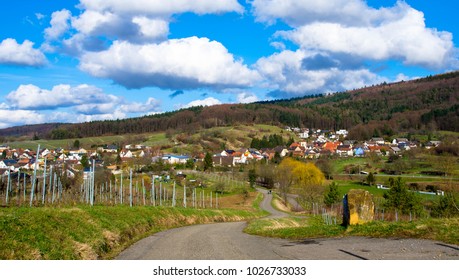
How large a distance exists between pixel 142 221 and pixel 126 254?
7857mm

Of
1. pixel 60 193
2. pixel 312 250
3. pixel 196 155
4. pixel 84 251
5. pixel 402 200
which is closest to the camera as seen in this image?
pixel 84 251

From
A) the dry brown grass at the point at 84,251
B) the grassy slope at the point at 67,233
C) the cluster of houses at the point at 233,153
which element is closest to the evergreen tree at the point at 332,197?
the grassy slope at the point at 67,233

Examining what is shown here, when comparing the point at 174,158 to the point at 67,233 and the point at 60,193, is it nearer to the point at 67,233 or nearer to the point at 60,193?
the point at 60,193

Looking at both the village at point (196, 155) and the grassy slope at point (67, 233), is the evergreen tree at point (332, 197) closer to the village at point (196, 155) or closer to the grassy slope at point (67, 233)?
the grassy slope at point (67, 233)

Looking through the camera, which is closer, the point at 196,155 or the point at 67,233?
the point at 67,233

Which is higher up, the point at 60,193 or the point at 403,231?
the point at 403,231

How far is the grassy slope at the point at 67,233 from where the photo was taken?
1009cm

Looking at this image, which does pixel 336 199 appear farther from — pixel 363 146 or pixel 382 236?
pixel 363 146

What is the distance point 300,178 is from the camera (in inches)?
3930

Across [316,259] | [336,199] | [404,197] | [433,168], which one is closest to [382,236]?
[316,259]

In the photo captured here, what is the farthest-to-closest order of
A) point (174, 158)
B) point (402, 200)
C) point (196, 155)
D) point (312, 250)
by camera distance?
point (196, 155) < point (174, 158) < point (402, 200) < point (312, 250)

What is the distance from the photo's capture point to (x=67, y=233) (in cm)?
1223

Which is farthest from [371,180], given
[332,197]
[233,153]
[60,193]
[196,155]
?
[196,155]

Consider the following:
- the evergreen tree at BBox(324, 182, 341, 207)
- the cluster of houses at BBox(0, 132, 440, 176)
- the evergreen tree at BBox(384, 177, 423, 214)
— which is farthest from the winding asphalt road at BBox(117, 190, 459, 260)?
the cluster of houses at BBox(0, 132, 440, 176)
